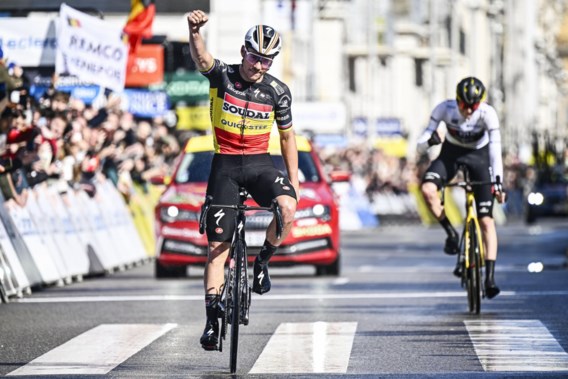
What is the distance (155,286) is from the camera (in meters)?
20.1

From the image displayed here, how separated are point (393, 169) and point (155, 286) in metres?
35.9

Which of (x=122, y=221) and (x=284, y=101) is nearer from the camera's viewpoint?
(x=284, y=101)


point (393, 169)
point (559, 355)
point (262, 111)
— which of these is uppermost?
point (262, 111)

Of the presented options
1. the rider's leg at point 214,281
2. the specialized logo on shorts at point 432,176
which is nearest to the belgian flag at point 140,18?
the specialized logo on shorts at point 432,176

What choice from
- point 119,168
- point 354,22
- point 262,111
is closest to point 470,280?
point 262,111

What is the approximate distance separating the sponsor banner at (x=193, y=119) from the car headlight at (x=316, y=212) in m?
22.2

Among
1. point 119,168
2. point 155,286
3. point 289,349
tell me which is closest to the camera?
point 289,349

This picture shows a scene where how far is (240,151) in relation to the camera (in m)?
11.6

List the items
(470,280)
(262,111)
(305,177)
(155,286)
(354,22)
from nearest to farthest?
(262,111) < (470,280) < (155,286) < (305,177) < (354,22)

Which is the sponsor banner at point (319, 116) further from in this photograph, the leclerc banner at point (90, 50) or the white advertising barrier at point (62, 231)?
the white advertising barrier at point (62, 231)

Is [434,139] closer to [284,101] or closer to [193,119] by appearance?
[284,101]

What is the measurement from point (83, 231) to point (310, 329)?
28.2 feet

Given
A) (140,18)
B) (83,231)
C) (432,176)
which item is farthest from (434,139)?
(140,18)

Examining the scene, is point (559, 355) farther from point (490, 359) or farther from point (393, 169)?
point (393, 169)
